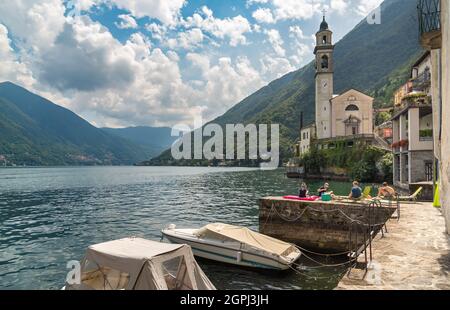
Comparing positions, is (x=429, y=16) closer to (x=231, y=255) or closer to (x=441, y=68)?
(x=441, y=68)

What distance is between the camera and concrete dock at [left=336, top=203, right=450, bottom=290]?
9719 mm

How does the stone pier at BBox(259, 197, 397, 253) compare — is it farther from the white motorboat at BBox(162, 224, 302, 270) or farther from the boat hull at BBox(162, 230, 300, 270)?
the boat hull at BBox(162, 230, 300, 270)

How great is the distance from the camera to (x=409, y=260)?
1189 cm

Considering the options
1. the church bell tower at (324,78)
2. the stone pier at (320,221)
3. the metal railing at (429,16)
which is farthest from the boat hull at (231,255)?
the church bell tower at (324,78)

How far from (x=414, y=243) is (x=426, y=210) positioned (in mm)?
9962

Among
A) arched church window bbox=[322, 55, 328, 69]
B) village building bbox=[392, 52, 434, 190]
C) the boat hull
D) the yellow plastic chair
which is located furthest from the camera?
arched church window bbox=[322, 55, 328, 69]

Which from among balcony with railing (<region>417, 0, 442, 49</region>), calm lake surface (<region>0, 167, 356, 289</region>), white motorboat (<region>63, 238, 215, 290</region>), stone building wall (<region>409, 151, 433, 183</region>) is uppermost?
balcony with railing (<region>417, 0, 442, 49</region>)

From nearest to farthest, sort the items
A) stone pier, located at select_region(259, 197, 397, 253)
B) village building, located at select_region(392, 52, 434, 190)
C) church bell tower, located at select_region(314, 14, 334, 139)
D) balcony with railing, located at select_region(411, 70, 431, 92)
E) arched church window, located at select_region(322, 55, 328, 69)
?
stone pier, located at select_region(259, 197, 397, 253), village building, located at select_region(392, 52, 434, 190), balcony with railing, located at select_region(411, 70, 431, 92), church bell tower, located at select_region(314, 14, 334, 139), arched church window, located at select_region(322, 55, 328, 69)

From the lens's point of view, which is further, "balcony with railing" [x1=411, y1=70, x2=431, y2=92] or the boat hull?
"balcony with railing" [x1=411, y1=70, x2=431, y2=92]

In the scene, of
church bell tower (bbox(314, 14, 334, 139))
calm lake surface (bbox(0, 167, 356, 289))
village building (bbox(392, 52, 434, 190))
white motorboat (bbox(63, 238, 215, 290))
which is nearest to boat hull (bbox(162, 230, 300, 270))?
calm lake surface (bbox(0, 167, 356, 289))

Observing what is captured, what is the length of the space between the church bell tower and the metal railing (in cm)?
8315

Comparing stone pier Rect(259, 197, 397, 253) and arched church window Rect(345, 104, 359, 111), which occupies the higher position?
arched church window Rect(345, 104, 359, 111)

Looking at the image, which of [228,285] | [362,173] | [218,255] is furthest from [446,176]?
[362,173]

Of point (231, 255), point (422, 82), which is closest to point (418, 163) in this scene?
point (422, 82)
